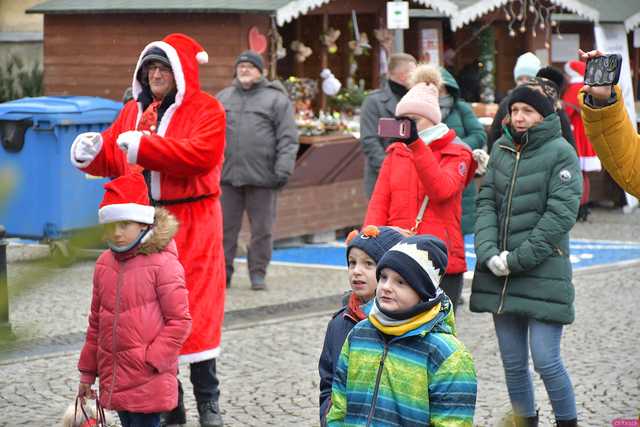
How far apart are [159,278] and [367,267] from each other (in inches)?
51.0

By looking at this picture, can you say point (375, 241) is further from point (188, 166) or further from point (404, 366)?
point (188, 166)

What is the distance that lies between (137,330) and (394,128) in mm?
1636

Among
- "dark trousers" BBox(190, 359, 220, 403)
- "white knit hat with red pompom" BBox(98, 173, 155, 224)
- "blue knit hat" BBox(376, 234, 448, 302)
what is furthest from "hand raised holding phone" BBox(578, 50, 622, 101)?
"dark trousers" BBox(190, 359, 220, 403)

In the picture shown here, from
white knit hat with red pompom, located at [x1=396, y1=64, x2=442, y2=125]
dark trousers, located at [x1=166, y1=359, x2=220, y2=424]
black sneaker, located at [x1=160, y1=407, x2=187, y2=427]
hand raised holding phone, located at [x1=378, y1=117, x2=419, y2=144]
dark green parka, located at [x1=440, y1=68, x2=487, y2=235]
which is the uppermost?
white knit hat with red pompom, located at [x1=396, y1=64, x2=442, y2=125]

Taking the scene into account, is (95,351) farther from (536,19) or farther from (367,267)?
(536,19)

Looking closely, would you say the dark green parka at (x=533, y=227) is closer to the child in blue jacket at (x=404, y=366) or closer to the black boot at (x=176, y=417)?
the black boot at (x=176, y=417)

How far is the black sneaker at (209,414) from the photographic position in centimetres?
596

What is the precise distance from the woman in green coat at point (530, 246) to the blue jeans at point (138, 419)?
62.1 inches

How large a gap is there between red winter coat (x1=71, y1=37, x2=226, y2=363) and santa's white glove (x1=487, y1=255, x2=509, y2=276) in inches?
50.6

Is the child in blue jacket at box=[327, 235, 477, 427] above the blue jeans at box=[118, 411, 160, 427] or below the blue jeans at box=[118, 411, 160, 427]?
above

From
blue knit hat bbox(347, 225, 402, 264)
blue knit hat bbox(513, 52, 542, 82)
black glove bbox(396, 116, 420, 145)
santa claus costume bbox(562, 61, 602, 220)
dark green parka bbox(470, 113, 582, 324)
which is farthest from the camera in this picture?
santa claus costume bbox(562, 61, 602, 220)

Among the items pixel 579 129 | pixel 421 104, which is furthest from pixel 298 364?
pixel 579 129

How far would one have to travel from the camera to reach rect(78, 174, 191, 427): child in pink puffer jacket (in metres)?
4.88

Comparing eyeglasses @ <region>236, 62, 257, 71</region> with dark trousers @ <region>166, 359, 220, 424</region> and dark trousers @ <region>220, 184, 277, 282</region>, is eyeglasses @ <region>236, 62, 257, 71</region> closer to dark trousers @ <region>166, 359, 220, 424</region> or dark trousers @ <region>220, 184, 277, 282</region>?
dark trousers @ <region>220, 184, 277, 282</region>
